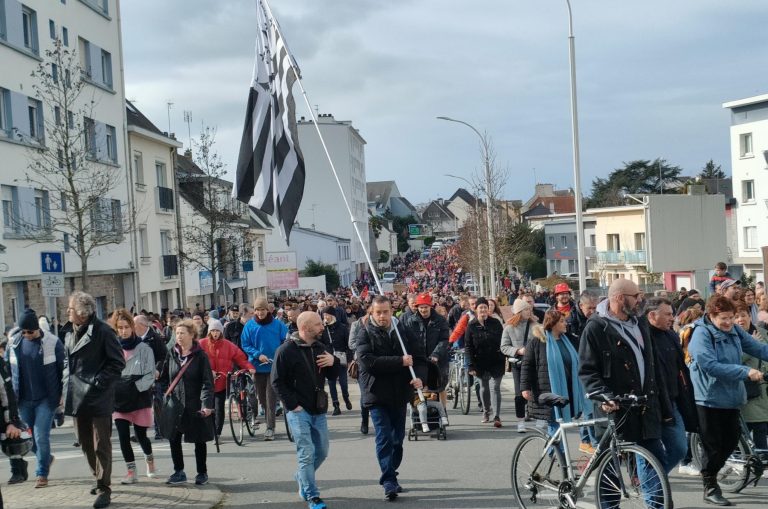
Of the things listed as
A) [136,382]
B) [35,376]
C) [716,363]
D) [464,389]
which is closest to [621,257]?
[464,389]

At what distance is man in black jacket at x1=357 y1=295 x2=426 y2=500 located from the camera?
8750 millimetres

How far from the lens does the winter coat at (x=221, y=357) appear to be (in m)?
12.7

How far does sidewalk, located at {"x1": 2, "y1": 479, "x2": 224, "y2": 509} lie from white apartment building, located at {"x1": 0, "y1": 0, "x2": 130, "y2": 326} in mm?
16931

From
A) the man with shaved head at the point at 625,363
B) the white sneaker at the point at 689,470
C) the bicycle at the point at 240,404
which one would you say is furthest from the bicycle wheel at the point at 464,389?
the man with shaved head at the point at 625,363

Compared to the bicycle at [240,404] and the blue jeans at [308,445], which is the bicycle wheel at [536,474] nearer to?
the blue jeans at [308,445]

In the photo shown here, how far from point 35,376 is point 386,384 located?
4.04m

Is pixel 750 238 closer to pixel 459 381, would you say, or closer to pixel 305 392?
pixel 459 381

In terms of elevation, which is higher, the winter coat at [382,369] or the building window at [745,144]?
the building window at [745,144]

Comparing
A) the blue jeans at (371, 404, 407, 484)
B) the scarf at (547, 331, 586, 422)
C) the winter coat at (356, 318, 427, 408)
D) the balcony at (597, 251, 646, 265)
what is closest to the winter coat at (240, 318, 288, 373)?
the winter coat at (356, 318, 427, 408)

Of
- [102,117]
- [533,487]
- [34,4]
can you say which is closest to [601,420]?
[533,487]

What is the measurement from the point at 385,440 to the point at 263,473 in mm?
2349

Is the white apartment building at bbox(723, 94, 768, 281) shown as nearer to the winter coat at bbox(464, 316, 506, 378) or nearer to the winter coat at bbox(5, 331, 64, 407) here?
the winter coat at bbox(464, 316, 506, 378)

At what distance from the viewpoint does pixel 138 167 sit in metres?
41.2

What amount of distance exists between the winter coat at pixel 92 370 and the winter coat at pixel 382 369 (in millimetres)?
2228
